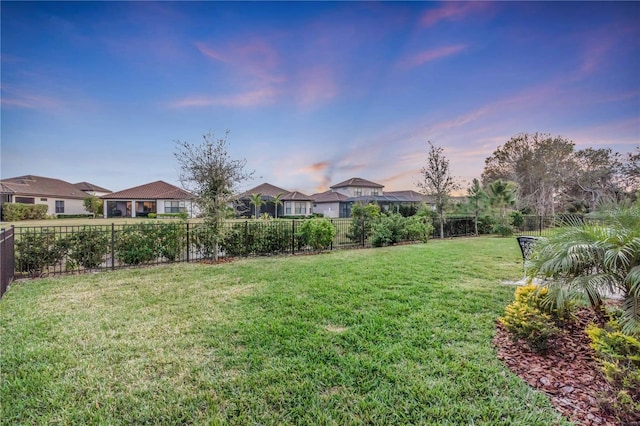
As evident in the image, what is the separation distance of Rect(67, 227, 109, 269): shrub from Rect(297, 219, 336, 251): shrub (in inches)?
228

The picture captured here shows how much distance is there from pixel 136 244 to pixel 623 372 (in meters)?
9.34

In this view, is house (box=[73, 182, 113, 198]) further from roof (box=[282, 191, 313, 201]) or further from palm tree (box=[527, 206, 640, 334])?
palm tree (box=[527, 206, 640, 334])

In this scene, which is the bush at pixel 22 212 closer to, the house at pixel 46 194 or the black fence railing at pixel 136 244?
the house at pixel 46 194

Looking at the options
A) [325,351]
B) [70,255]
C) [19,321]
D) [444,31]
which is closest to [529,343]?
[325,351]

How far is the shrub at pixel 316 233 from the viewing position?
10.3 m

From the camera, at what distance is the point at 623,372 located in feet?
6.70

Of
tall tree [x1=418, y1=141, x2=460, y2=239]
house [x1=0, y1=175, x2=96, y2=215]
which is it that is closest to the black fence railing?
tall tree [x1=418, y1=141, x2=460, y2=239]

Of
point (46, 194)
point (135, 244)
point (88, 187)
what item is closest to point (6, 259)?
point (135, 244)

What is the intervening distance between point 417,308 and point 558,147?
34.9 meters

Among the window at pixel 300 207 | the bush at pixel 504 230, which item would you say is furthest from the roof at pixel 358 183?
the bush at pixel 504 230

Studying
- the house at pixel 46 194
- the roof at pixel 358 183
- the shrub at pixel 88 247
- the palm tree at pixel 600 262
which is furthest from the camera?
the roof at pixel 358 183

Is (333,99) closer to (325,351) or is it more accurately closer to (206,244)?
(206,244)

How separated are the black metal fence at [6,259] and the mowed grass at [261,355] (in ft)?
0.86

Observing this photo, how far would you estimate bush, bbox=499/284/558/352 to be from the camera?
2.94 metres
